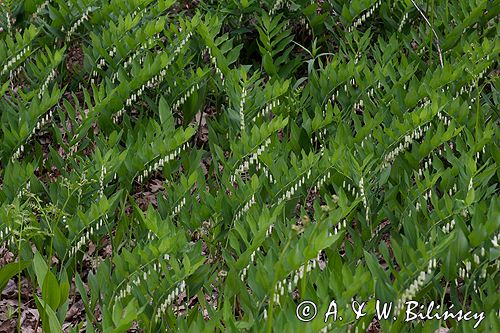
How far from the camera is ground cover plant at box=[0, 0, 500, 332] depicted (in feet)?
12.1

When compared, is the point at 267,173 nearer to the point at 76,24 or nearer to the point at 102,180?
the point at 102,180

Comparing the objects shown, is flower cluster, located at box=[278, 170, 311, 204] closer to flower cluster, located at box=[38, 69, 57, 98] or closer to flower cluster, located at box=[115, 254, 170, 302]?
flower cluster, located at box=[115, 254, 170, 302]

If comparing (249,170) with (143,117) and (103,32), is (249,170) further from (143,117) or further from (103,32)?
(103,32)

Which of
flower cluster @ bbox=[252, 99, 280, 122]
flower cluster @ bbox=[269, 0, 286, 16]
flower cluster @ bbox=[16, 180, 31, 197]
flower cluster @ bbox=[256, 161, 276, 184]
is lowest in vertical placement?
flower cluster @ bbox=[256, 161, 276, 184]

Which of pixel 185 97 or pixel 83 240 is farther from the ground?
pixel 185 97

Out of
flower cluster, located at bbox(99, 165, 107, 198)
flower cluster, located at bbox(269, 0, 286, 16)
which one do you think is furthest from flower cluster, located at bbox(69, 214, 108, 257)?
flower cluster, located at bbox(269, 0, 286, 16)

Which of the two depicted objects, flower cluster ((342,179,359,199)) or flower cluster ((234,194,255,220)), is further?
flower cluster ((342,179,359,199))

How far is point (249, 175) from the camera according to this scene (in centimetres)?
479

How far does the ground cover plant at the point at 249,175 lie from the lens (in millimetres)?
3680

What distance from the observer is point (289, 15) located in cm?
663

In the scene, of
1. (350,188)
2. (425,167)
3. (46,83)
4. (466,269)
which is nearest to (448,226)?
(466,269)

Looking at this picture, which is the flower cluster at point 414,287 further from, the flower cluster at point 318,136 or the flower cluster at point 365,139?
the flower cluster at point 318,136

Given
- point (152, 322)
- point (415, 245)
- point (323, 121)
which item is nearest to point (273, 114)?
point (323, 121)

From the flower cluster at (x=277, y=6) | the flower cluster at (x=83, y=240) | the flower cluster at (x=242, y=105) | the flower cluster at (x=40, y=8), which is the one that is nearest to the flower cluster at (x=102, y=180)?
the flower cluster at (x=83, y=240)
